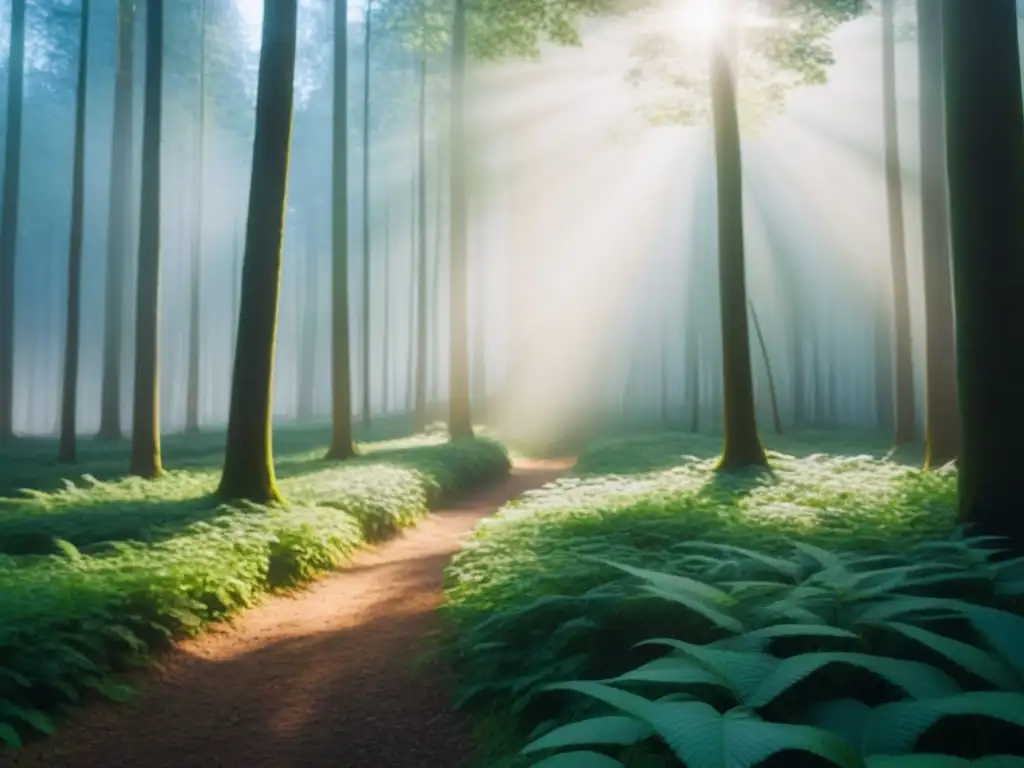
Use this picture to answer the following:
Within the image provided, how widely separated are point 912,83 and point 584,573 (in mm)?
33468

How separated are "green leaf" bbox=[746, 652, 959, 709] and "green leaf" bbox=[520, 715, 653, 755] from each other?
397 mm

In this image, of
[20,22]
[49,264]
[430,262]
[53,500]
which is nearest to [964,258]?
[53,500]

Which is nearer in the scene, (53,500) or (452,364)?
(53,500)

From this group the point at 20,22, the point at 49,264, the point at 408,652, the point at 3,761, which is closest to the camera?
the point at 3,761

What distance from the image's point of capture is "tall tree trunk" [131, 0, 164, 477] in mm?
13242

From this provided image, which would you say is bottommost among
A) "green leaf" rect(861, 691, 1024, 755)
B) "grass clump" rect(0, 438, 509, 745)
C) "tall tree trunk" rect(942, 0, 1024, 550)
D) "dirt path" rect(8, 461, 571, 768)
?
"dirt path" rect(8, 461, 571, 768)

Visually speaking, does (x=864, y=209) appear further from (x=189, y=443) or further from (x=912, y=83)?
(x=189, y=443)

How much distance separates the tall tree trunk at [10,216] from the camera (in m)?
21.9

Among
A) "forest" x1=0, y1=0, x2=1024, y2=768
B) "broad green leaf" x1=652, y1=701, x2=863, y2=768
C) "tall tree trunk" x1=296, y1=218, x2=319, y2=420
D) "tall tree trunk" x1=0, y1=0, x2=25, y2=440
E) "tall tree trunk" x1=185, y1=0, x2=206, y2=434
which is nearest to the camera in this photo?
"broad green leaf" x1=652, y1=701, x2=863, y2=768

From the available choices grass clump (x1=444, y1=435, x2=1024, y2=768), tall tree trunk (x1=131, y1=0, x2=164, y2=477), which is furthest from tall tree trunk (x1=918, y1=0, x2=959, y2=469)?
tall tree trunk (x1=131, y1=0, x2=164, y2=477)

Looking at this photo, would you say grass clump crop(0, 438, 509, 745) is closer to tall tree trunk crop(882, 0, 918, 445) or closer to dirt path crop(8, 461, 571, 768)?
dirt path crop(8, 461, 571, 768)

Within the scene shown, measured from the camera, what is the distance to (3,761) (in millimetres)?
3955

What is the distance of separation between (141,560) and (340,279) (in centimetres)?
1094

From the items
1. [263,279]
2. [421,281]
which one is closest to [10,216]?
[421,281]
